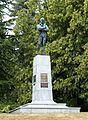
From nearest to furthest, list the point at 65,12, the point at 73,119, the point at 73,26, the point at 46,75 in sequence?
the point at 73,119 < the point at 46,75 < the point at 73,26 < the point at 65,12

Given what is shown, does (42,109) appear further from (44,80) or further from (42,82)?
(44,80)

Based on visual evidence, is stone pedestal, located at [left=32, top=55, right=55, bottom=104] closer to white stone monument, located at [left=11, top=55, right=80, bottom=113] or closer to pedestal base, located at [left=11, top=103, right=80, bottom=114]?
white stone monument, located at [left=11, top=55, right=80, bottom=113]

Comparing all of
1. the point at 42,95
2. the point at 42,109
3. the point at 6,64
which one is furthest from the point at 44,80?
the point at 6,64

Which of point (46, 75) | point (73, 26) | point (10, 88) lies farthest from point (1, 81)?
point (46, 75)

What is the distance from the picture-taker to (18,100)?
25.3m

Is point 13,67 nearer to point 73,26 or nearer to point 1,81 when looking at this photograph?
point 1,81

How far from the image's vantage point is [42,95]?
54.7 ft

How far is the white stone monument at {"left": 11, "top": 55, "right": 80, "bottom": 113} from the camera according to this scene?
1552 centimetres

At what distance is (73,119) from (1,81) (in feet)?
41.9

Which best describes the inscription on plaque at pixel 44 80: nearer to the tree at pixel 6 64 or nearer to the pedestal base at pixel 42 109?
the pedestal base at pixel 42 109

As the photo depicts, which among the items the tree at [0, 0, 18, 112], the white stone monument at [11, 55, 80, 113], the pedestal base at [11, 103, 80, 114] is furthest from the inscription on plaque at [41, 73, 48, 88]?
the tree at [0, 0, 18, 112]

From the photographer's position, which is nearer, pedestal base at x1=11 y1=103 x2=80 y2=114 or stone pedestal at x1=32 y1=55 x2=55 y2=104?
pedestal base at x1=11 y1=103 x2=80 y2=114

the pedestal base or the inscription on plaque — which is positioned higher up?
the inscription on plaque

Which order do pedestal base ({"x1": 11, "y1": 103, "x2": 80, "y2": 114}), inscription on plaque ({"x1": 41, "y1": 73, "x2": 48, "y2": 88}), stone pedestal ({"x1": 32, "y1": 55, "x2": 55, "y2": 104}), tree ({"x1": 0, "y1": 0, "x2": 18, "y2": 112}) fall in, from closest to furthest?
1. pedestal base ({"x1": 11, "y1": 103, "x2": 80, "y2": 114})
2. stone pedestal ({"x1": 32, "y1": 55, "x2": 55, "y2": 104})
3. inscription on plaque ({"x1": 41, "y1": 73, "x2": 48, "y2": 88})
4. tree ({"x1": 0, "y1": 0, "x2": 18, "y2": 112})
